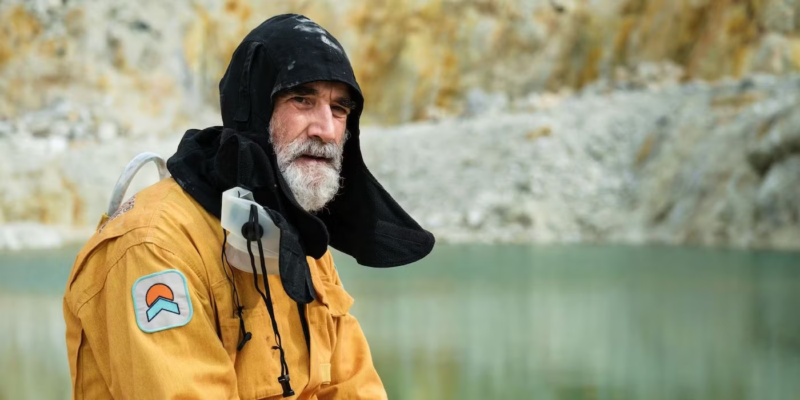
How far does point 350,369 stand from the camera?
2340 mm

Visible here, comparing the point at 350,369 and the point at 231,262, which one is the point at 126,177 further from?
→ the point at 350,369

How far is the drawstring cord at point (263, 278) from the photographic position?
1768mm

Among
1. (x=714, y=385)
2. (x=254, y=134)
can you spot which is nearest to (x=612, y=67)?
(x=714, y=385)

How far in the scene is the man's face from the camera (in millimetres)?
2049

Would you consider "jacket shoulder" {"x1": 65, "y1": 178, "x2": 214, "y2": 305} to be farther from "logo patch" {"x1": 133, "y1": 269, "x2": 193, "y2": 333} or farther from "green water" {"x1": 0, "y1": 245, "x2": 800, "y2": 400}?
"green water" {"x1": 0, "y1": 245, "x2": 800, "y2": 400}

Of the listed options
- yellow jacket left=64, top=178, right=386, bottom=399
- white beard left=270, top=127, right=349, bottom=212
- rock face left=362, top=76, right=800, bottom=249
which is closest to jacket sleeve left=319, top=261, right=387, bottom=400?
yellow jacket left=64, top=178, right=386, bottom=399

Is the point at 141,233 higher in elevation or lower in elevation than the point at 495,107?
lower

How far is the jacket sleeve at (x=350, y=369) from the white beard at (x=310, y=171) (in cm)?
31

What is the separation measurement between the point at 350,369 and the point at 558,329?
6.86m

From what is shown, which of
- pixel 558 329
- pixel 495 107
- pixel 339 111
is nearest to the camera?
pixel 339 111

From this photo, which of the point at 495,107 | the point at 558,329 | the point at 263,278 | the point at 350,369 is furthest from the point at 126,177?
the point at 495,107

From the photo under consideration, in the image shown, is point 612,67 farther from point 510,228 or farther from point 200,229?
point 200,229

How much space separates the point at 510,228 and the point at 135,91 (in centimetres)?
1769

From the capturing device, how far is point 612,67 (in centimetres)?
3156
